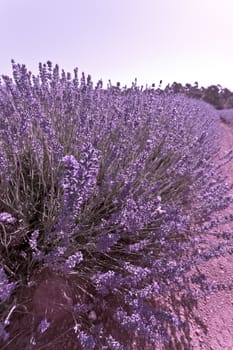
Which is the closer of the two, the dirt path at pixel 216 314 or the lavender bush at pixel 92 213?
the lavender bush at pixel 92 213

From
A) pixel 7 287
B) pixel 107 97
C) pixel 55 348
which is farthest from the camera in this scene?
pixel 107 97

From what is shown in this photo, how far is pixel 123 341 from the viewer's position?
1435mm

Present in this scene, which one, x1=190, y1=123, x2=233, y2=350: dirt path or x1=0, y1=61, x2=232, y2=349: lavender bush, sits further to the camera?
x1=190, y1=123, x2=233, y2=350: dirt path

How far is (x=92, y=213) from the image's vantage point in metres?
1.56

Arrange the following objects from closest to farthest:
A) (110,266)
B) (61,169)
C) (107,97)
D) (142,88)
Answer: (110,266), (61,169), (107,97), (142,88)

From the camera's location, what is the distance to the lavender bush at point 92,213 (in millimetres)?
1250

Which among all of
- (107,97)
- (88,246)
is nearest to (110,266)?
(88,246)

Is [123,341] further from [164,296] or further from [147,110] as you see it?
[147,110]

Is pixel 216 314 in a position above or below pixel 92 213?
below

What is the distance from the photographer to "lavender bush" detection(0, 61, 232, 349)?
1250 millimetres

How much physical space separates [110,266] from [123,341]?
1.14 feet

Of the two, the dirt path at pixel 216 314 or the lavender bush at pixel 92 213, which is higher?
the lavender bush at pixel 92 213

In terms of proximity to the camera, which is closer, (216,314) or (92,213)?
(92,213)

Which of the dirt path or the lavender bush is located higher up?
the lavender bush
